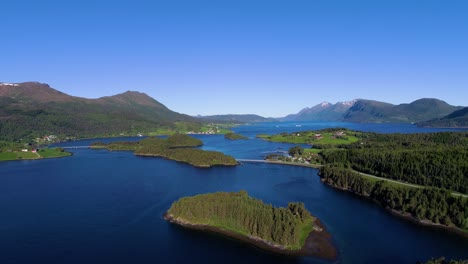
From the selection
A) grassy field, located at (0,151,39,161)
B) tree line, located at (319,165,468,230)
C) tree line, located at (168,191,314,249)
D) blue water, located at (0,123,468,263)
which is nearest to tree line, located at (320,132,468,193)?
tree line, located at (319,165,468,230)

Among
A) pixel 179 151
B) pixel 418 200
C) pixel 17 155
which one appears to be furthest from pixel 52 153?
pixel 418 200

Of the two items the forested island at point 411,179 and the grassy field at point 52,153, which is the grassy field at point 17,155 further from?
the forested island at point 411,179

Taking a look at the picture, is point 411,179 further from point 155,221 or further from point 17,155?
point 17,155

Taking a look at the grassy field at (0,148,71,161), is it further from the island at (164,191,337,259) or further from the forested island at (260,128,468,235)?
the island at (164,191,337,259)

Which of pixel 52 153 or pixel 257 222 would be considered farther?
pixel 52 153

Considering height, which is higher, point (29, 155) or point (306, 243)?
point (29, 155)

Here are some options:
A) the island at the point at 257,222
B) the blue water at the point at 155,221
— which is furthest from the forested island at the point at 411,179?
the island at the point at 257,222

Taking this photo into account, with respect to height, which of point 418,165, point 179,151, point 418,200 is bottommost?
point 418,200

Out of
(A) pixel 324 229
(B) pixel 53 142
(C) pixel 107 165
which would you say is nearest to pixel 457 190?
(A) pixel 324 229
